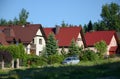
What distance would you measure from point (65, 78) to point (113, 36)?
7100 centimetres

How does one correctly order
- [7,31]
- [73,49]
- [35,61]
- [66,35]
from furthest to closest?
[66,35] → [73,49] → [7,31] → [35,61]

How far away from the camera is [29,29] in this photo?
233ft

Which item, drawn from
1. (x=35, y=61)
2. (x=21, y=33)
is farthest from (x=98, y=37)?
(x=35, y=61)

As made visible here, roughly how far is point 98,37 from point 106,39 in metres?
2.46

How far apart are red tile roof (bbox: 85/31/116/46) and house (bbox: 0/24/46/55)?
619 inches

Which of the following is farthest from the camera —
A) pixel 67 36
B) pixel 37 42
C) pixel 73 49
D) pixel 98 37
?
pixel 98 37

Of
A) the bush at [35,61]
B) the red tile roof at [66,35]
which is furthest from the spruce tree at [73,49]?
the bush at [35,61]

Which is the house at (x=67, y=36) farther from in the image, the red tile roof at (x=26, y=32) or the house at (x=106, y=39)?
the red tile roof at (x=26, y=32)

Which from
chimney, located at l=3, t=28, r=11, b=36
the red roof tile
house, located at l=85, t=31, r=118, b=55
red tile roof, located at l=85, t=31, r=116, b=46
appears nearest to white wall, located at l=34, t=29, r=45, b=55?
chimney, located at l=3, t=28, r=11, b=36

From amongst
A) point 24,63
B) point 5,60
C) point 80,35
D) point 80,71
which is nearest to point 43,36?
point 80,35

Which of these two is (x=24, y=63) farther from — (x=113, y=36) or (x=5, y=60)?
(x=113, y=36)

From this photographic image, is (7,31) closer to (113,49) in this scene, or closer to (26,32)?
(26,32)

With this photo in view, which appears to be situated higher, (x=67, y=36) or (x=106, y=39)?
(x=67, y=36)

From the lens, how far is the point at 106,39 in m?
84.9
